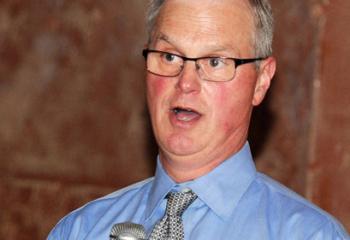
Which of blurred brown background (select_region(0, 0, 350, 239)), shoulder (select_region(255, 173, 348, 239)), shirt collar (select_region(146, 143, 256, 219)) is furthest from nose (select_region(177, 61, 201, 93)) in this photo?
blurred brown background (select_region(0, 0, 350, 239))

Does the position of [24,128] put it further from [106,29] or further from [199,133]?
[199,133]

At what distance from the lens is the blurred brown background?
13.1 feet

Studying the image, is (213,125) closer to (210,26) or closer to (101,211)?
(210,26)

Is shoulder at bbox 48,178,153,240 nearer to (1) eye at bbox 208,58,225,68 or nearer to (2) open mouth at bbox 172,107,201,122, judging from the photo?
(2) open mouth at bbox 172,107,201,122

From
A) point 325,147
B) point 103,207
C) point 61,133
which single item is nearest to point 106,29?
point 61,133

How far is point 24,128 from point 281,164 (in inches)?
51.6

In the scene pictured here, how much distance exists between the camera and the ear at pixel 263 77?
9.26ft

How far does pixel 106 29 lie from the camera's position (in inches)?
175

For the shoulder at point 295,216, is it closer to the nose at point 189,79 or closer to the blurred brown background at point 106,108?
the nose at point 189,79

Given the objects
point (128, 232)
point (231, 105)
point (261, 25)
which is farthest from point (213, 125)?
point (128, 232)

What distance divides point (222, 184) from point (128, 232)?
0.47 m

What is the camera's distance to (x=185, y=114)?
2695 mm

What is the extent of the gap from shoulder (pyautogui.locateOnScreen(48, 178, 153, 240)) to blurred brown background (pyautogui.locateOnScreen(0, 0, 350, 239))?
1.16m

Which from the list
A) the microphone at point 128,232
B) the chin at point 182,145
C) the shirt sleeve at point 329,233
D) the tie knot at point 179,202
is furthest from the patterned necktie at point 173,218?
the shirt sleeve at point 329,233
